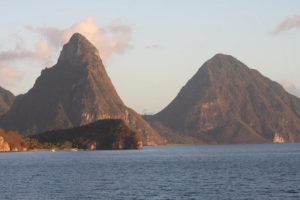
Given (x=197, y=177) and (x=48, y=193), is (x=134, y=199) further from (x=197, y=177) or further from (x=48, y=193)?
(x=197, y=177)

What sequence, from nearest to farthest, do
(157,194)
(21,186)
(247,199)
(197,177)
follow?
(247,199) → (157,194) → (21,186) → (197,177)

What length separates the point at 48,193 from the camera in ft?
336

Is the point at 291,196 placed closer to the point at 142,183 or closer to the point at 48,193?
the point at 142,183

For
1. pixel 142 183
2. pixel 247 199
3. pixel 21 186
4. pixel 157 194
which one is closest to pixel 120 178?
pixel 142 183

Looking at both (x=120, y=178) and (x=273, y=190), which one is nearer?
(x=273, y=190)

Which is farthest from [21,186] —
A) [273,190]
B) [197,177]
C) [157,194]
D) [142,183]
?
[273,190]

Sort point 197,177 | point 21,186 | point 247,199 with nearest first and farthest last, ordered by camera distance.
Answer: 1. point 247,199
2. point 21,186
3. point 197,177

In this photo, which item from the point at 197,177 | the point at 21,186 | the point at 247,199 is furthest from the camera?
the point at 197,177

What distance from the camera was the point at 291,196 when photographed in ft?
312

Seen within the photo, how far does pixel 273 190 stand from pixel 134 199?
29.9 meters

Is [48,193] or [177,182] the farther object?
[177,182]

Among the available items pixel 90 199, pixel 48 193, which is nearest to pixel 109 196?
pixel 90 199

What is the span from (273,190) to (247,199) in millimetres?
14832

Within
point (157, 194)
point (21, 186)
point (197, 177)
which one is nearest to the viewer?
point (157, 194)
